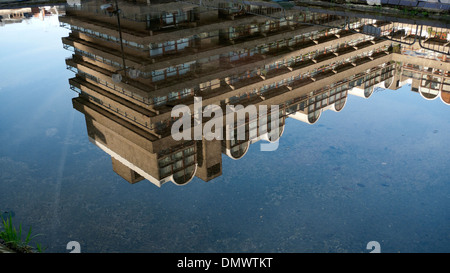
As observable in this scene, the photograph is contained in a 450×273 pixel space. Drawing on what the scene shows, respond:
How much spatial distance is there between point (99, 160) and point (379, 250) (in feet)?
37.4

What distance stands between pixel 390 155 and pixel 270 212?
21.0ft

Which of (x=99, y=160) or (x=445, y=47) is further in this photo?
(x=445, y=47)

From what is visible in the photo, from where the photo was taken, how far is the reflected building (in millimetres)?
18609

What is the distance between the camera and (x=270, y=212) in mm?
15023

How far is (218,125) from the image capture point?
19891 mm

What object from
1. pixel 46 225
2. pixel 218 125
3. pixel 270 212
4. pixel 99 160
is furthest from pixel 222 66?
pixel 46 225

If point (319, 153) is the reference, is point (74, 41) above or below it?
above

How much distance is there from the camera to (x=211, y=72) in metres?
23.9

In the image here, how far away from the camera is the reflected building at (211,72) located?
1861 cm

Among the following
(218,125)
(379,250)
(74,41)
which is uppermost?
(74,41)

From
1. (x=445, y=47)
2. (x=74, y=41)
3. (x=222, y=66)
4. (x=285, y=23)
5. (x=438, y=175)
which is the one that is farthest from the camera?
(x=285, y=23)
